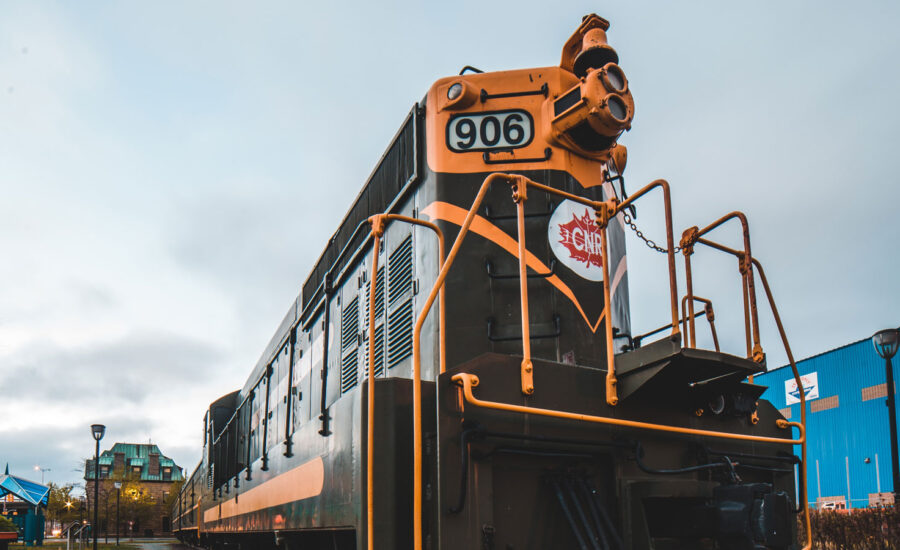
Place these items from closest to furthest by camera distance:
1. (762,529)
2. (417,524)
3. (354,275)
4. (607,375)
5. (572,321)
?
(417,524) < (762,529) < (607,375) < (572,321) < (354,275)

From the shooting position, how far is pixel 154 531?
2694 inches

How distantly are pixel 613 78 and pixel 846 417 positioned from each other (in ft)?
89.7

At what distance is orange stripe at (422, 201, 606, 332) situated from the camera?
424 cm

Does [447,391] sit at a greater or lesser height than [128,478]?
greater

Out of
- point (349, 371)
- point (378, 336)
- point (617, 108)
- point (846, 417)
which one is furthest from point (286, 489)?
point (846, 417)

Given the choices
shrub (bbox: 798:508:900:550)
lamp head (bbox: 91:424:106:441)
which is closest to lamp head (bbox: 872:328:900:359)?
shrub (bbox: 798:508:900:550)

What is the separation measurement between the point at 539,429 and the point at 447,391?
1.57 feet

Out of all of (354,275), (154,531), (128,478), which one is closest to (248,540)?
(354,275)

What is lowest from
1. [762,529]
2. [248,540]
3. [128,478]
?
[128,478]

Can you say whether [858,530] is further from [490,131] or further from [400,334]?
[490,131]

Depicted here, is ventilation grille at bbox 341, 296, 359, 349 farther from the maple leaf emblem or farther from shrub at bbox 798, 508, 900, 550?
shrub at bbox 798, 508, 900, 550

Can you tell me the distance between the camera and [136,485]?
6112cm

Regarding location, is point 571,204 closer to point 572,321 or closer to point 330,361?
point 572,321

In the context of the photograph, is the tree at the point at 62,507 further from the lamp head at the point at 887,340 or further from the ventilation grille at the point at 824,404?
the lamp head at the point at 887,340
